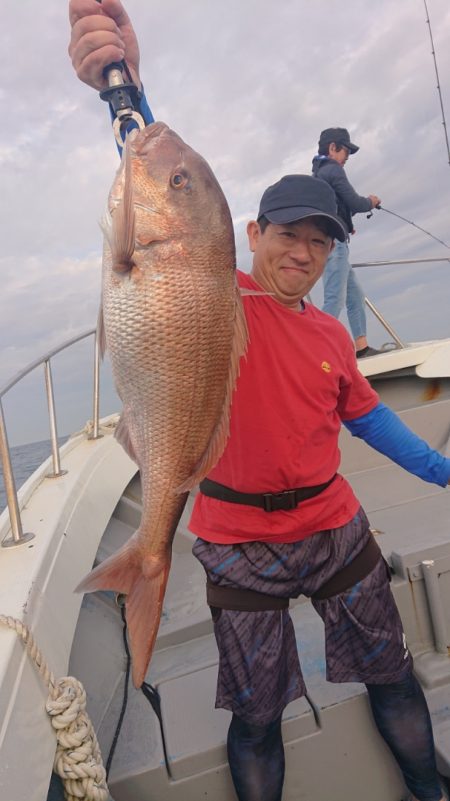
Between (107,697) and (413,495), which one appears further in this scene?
(413,495)

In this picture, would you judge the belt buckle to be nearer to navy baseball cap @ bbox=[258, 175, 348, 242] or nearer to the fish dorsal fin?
the fish dorsal fin

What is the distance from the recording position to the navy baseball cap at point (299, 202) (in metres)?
1.78

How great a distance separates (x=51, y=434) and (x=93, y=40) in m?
1.99

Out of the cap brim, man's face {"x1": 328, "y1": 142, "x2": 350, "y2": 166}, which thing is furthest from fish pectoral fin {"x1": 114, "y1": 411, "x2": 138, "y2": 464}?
man's face {"x1": 328, "y1": 142, "x2": 350, "y2": 166}

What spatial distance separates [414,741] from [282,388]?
1419 millimetres

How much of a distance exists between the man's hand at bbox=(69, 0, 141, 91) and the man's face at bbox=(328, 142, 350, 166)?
12.8ft

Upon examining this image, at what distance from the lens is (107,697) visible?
8.08ft

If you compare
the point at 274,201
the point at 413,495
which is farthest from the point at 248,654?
the point at 413,495

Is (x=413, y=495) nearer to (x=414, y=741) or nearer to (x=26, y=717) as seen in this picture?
(x=414, y=741)

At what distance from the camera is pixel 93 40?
1528 mm

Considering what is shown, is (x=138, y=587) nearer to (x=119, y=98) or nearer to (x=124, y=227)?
(x=124, y=227)

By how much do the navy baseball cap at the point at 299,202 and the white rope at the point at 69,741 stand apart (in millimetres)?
1558

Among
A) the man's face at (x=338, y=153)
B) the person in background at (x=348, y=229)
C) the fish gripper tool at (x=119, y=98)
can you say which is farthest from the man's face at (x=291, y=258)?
the man's face at (x=338, y=153)

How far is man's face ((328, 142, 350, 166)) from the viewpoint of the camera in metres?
5.10
